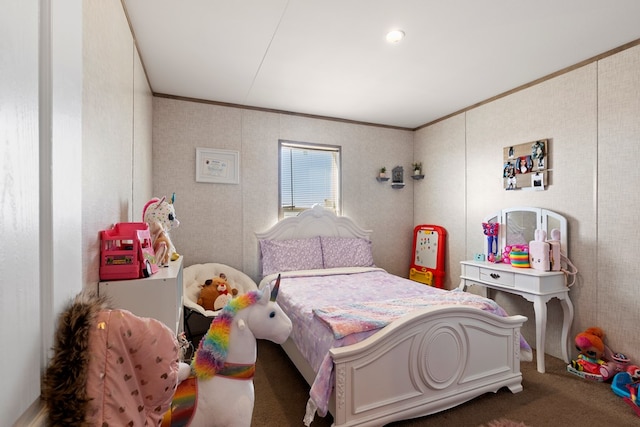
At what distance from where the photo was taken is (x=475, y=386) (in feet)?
6.62

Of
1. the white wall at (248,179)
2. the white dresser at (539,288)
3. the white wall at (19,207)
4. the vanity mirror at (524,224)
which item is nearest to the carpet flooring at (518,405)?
the white dresser at (539,288)

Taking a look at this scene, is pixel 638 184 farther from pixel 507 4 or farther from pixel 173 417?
pixel 173 417

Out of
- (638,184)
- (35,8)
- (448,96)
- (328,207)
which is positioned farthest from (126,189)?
(638,184)

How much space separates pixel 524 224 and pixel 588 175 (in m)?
0.66

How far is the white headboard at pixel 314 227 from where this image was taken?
12.0 ft

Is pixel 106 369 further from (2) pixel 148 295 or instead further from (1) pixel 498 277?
(1) pixel 498 277

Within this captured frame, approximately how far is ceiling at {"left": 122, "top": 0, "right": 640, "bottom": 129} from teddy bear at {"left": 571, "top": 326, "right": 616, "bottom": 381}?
2269mm

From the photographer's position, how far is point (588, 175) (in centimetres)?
254

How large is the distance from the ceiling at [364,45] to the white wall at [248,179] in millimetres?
322

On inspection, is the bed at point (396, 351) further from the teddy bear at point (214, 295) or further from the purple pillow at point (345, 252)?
the purple pillow at point (345, 252)

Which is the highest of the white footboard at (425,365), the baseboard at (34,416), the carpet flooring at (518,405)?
the baseboard at (34,416)

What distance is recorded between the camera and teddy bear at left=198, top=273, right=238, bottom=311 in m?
2.72

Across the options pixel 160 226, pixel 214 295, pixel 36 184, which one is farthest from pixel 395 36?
pixel 214 295

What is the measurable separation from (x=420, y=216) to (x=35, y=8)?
14.2ft
